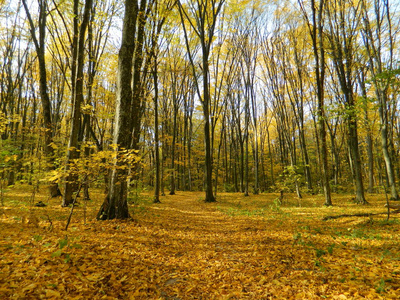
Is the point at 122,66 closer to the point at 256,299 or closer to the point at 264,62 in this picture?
the point at 256,299

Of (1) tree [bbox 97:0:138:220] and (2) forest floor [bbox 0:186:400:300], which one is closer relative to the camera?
(2) forest floor [bbox 0:186:400:300]

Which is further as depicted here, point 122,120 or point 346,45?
point 346,45

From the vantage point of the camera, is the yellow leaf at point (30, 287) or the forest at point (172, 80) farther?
the forest at point (172, 80)

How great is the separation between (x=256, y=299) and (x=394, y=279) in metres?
1.84

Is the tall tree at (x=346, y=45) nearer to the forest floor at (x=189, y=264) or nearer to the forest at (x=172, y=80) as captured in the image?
the forest at (x=172, y=80)

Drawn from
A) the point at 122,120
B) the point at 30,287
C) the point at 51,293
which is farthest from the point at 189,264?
the point at 122,120

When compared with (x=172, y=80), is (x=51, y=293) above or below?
below

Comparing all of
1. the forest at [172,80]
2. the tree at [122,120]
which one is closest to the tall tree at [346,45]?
the forest at [172,80]

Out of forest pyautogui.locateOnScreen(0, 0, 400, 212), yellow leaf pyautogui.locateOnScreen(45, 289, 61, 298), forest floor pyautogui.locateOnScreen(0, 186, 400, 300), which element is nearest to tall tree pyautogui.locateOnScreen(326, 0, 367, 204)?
forest pyautogui.locateOnScreen(0, 0, 400, 212)

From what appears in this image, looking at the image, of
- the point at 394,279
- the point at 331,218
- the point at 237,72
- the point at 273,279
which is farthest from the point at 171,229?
the point at 237,72

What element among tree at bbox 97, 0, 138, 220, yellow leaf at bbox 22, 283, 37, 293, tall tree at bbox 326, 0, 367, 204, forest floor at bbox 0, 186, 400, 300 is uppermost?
tall tree at bbox 326, 0, 367, 204

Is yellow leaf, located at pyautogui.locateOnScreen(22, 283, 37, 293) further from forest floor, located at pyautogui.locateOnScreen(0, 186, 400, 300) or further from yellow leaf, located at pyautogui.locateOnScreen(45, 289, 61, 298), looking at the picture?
yellow leaf, located at pyautogui.locateOnScreen(45, 289, 61, 298)

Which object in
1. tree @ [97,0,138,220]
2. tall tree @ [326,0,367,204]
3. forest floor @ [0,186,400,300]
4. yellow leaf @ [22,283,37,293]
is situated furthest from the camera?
tall tree @ [326,0,367,204]

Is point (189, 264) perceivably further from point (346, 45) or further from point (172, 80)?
point (172, 80)
